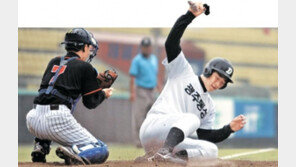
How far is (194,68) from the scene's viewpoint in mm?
11586

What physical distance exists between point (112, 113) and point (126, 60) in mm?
1679

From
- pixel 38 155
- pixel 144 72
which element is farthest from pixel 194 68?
pixel 38 155

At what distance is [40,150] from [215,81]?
Result: 1.59m

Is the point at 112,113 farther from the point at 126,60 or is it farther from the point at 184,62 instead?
the point at 184,62

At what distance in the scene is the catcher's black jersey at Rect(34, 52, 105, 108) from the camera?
4.00m

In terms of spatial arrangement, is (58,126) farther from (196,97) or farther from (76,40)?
(196,97)

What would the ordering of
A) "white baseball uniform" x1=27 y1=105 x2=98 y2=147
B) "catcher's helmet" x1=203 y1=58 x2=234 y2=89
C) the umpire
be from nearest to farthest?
"white baseball uniform" x1=27 y1=105 x2=98 y2=147 → "catcher's helmet" x1=203 y1=58 x2=234 y2=89 → the umpire

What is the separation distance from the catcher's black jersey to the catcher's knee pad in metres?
0.33

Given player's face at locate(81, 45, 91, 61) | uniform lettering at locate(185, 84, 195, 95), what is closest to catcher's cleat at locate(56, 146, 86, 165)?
player's face at locate(81, 45, 91, 61)

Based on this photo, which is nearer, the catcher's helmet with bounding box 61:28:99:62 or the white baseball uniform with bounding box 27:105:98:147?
the white baseball uniform with bounding box 27:105:98:147

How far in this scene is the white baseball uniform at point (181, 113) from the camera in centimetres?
407

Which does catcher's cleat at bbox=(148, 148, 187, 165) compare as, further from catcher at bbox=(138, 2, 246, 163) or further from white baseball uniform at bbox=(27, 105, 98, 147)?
white baseball uniform at bbox=(27, 105, 98, 147)

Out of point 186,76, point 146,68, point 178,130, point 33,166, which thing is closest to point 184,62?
point 186,76

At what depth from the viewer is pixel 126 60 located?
11305mm
